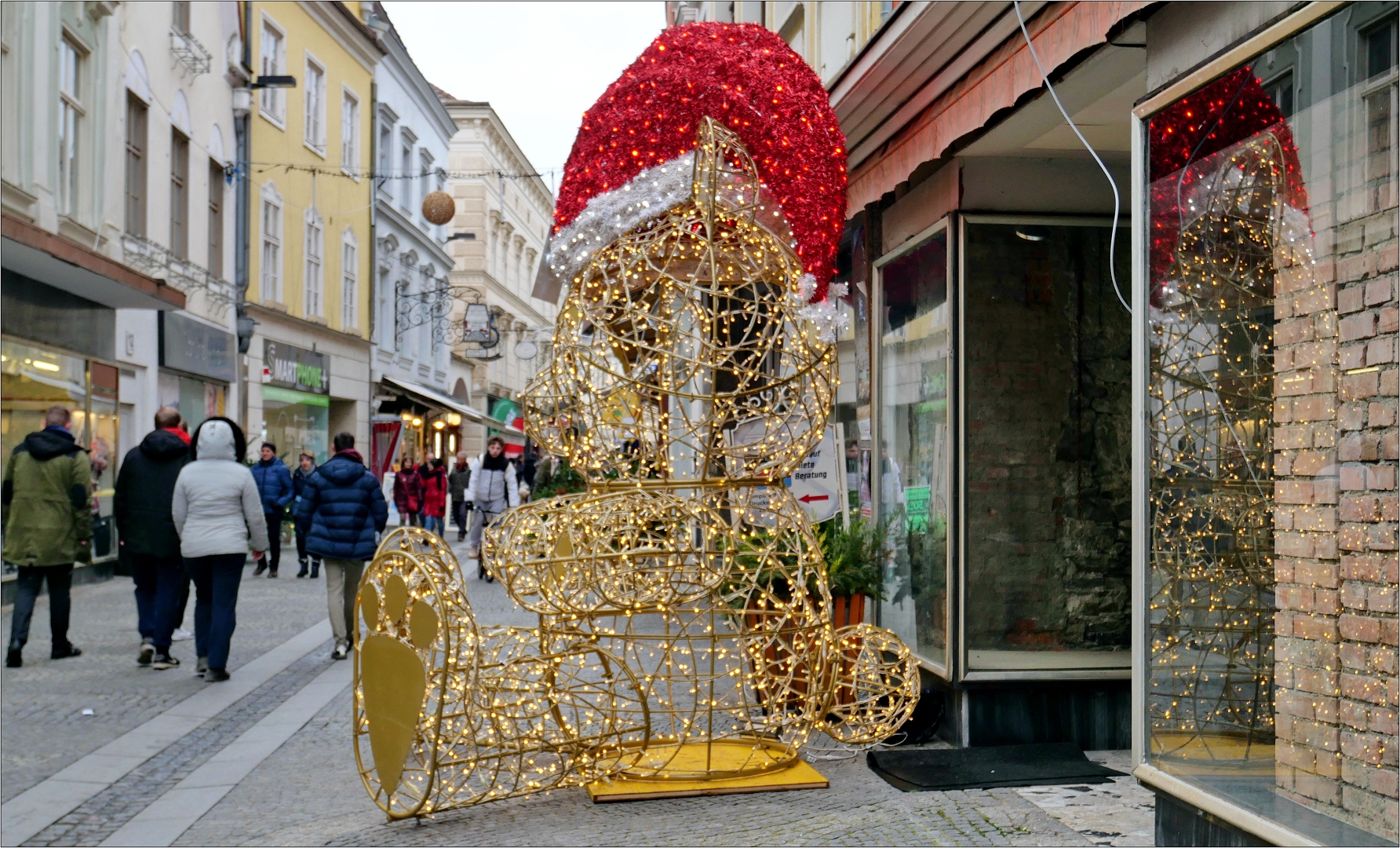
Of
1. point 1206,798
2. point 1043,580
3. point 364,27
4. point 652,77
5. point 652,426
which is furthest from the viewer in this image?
point 364,27

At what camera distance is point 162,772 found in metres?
6.46

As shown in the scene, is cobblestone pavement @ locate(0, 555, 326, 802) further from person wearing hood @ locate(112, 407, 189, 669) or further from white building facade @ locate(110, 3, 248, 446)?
white building facade @ locate(110, 3, 248, 446)

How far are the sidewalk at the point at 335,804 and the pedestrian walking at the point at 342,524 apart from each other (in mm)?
1485

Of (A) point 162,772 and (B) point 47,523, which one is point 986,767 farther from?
(B) point 47,523

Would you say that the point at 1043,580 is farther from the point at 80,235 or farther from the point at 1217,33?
the point at 80,235

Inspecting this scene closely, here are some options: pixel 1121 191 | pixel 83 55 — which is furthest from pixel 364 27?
pixel 1121 191

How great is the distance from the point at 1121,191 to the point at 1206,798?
3788 mm

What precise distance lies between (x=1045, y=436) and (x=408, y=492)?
16245 mm

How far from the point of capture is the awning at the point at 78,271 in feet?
39.7

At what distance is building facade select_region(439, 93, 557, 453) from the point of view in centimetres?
4538

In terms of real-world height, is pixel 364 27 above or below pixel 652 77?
above

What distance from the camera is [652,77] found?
5875 millimetres

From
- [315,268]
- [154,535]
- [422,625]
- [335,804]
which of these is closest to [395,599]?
[422,625]

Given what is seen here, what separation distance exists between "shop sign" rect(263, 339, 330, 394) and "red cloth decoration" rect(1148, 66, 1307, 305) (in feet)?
73.2
